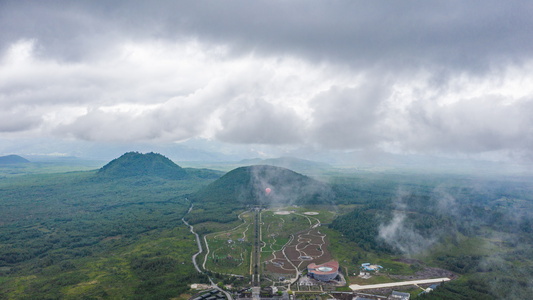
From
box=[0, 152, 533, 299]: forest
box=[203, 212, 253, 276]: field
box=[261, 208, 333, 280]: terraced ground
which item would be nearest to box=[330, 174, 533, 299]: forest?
box=[0, 152, 533, 299]: forest

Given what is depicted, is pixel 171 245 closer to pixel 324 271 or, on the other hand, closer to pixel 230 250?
pixel 230 250

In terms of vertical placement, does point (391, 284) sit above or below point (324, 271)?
below

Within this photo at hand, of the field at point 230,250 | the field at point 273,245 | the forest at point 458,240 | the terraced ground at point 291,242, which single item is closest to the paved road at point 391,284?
the forest at point 458,240

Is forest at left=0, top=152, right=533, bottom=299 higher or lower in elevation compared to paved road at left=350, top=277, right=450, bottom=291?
higher

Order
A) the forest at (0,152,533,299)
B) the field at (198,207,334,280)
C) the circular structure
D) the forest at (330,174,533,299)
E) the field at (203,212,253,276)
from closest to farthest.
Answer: the forest at (330,174,533,299) < the forest at (0,152,533,299) < the circular structure < the field at (203,212,253,276) < the field at (198,207,334,280)

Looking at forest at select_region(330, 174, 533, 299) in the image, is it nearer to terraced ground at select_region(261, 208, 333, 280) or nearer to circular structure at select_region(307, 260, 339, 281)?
terraced ground at select_region(261, 208, 333, 280)

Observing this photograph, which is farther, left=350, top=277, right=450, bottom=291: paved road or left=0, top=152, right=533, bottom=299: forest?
left=350, top=277, right=450, bottom=291: paved road

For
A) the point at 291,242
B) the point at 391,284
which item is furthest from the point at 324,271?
the point at 291,242

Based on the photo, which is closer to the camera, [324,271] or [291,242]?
[324,271]

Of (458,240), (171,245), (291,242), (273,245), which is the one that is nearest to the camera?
(171,245)
